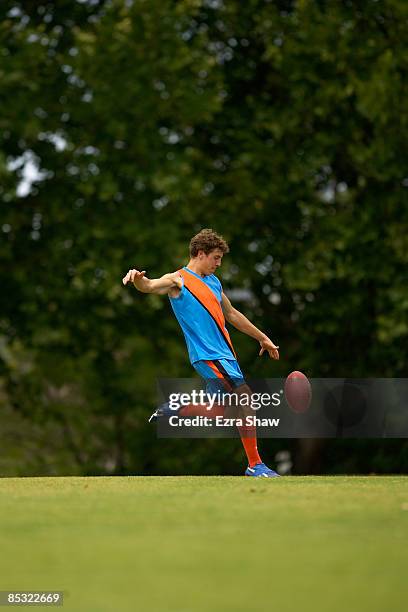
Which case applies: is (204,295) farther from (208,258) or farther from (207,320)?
(208,258)

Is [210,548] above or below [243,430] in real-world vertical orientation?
above

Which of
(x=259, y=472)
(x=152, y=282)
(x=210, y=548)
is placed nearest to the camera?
(x=210, y=548)

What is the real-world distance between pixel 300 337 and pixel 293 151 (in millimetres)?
3431

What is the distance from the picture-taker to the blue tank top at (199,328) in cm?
1105

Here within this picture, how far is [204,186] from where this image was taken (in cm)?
2189

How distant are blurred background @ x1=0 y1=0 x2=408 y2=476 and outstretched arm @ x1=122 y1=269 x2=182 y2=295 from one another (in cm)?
931

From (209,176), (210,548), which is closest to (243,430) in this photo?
(210,548)

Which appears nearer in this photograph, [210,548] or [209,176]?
[210,548]

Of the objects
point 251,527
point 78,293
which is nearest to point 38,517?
point 251,527

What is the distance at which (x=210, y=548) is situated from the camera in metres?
6.34

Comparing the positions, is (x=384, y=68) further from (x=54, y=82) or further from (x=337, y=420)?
(x=337, y=420)

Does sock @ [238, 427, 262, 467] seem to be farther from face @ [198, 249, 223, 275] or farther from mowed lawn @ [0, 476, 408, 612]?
mowed lawn @ [0, 476, 408, 612]

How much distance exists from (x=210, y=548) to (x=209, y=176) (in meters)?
16.1

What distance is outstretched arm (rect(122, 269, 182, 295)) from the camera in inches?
402
